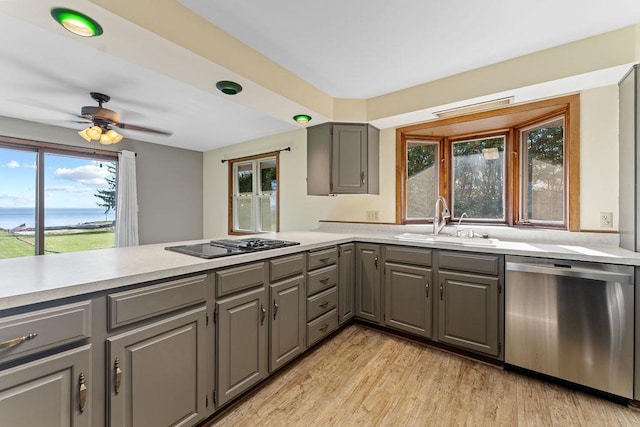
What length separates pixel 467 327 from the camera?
226 centimetres

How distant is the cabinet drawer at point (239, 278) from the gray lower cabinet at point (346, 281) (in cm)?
103

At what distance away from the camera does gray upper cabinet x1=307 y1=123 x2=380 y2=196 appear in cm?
317

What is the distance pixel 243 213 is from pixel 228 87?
3.04 m

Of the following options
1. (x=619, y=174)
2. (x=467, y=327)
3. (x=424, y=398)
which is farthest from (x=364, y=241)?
(x=619, y=174)

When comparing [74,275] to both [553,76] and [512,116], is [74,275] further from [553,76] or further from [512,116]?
[512,116]

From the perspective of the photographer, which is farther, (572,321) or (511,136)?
(511,136)

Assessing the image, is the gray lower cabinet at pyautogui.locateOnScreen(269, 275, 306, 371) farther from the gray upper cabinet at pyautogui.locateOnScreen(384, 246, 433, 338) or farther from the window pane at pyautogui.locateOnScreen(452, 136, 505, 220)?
the window pane at pyautogui.locateOnScreen(452, 136, 505, 220)

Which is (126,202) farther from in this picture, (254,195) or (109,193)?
Result: (254,195)

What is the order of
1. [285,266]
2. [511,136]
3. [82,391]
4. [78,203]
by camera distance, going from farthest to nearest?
1. [78,203]
2. [511,136]
3. [285,266]
4. [82,391]

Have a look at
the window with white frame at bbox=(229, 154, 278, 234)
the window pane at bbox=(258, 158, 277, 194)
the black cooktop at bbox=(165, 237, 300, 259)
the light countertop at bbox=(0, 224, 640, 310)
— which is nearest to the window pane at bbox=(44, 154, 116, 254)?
the window with white frame at bbox=(229, 154, 278, 234)

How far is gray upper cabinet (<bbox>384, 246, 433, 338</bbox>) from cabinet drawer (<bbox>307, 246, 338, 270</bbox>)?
0.51 metres

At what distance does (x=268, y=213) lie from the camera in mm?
4598

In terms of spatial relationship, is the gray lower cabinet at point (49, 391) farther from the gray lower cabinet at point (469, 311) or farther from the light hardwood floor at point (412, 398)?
the gray lower cabinet at point (469, 311)

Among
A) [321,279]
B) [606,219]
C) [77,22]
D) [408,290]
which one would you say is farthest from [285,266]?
[606,219]
